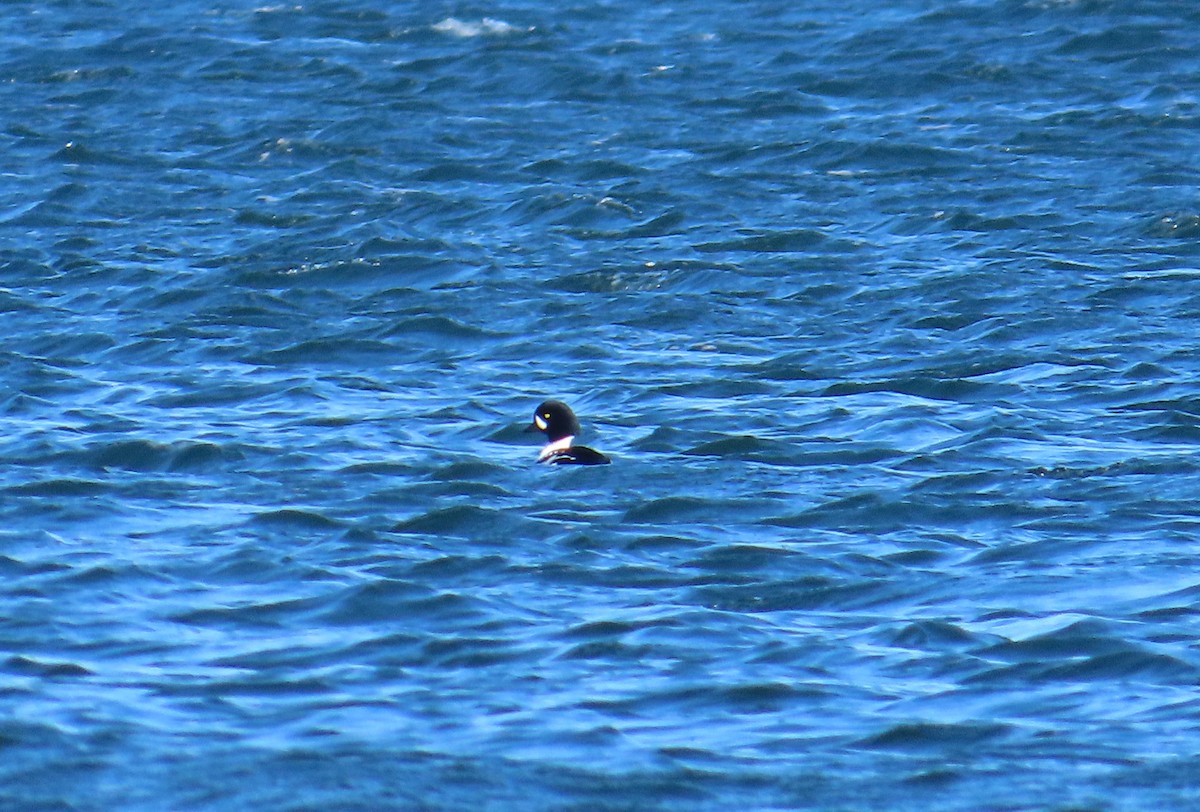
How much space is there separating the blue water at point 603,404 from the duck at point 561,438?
13 centimetres

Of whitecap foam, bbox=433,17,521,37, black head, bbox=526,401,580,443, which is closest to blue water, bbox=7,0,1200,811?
whitecap foam, bbox=433,17,521,37

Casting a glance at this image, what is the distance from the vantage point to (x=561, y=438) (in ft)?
39.9

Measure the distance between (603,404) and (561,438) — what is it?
51.0 inches

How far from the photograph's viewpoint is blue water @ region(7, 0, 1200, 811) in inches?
326

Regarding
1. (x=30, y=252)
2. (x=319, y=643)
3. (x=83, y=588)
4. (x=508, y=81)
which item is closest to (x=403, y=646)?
(x=319, y=643)

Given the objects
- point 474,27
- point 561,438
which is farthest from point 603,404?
point 474,27

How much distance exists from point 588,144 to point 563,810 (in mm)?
12472

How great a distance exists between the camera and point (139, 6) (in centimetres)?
2475

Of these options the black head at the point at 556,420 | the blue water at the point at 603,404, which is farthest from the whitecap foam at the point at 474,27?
the black head at the point at 556,420

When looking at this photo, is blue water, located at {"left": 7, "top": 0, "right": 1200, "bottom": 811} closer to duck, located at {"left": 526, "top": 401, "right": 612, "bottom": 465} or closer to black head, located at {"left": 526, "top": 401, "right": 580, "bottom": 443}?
duck, located at {"left": 526, "top": 401, "right": 612, "bottom": 465}

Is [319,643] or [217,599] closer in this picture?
[319,643]

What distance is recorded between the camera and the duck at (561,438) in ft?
39.1

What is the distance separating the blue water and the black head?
0.26 meters

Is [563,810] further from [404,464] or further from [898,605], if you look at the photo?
[404,464]
